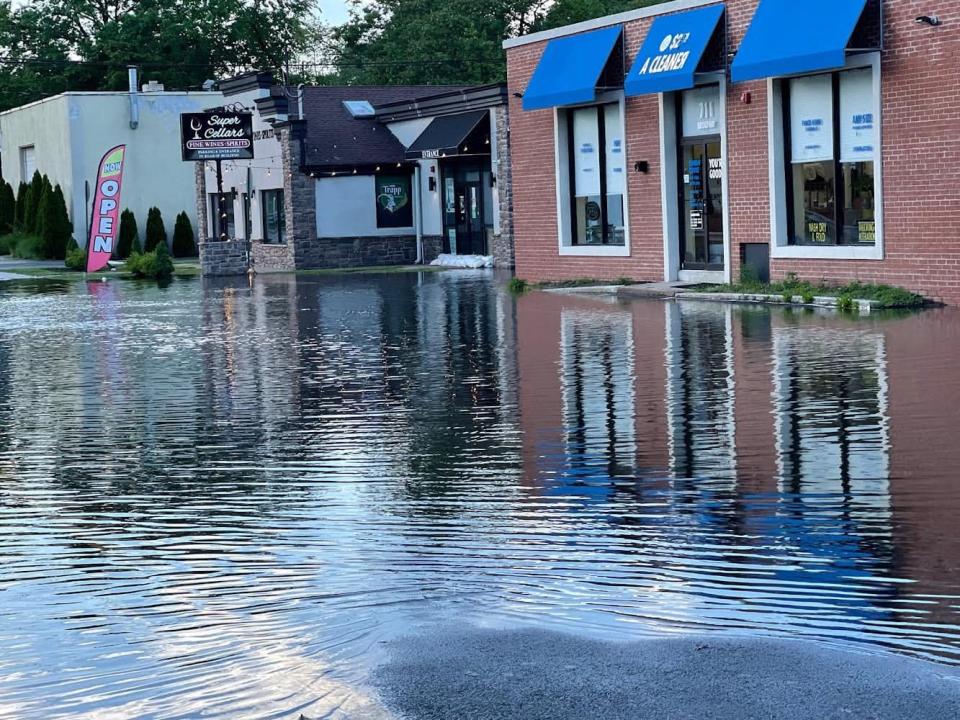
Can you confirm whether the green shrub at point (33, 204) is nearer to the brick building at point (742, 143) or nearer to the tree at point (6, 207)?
the tree at point (6, 207)

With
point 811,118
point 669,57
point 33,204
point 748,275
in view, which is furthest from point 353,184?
→ point 811,118

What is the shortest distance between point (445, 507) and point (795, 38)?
16625 mm

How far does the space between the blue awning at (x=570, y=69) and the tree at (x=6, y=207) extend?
45485mm

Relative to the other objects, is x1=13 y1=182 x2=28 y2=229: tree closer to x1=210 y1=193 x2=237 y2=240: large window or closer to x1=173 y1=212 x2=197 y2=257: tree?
x1=173 y1=212 x2=197 y2=257: tree

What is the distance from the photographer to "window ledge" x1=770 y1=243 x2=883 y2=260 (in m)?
23.4

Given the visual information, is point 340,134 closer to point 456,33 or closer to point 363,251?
point 363,251

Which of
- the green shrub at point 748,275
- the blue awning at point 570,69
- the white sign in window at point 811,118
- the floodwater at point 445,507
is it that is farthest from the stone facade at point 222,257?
the floodwater at point 445,507

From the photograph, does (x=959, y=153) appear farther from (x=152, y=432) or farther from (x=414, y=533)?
(x=414, y=533)

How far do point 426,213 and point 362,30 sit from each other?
36.7 meters

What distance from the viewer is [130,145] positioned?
206ft

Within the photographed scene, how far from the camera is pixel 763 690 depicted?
532cm

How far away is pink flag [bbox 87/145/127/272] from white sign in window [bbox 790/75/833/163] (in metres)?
28.8

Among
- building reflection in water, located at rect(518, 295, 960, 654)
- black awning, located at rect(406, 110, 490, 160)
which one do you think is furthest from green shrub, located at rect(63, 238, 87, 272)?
building reflection in water, located at rect(518, 295, 960, 654)

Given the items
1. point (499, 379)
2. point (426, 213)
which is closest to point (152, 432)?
point (499, 379)
